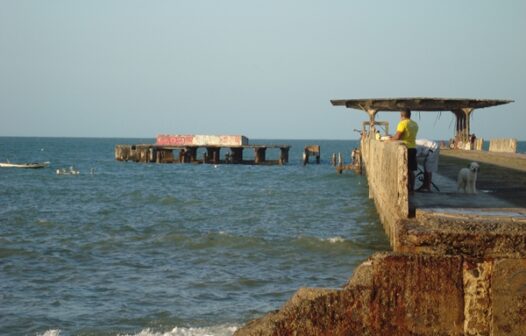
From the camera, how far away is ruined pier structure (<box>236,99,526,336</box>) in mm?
3543

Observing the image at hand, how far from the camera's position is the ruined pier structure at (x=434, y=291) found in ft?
11.6

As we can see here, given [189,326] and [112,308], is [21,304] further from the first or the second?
[189,326]

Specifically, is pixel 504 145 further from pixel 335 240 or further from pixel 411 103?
pixel 335 240

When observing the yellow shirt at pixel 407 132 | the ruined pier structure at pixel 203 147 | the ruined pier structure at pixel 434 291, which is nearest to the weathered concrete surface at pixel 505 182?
the yellow shirt at pixel 407 132

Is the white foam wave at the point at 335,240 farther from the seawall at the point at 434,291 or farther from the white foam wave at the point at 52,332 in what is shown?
the seawall at the point at 434,291

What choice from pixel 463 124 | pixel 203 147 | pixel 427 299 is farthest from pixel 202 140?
pixel 427 299

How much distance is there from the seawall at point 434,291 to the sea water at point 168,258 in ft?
17.9

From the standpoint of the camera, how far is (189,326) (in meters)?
9.48

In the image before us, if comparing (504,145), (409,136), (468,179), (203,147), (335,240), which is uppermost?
(409,136)

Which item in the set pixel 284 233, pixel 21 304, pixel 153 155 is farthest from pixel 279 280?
pixel 153 155

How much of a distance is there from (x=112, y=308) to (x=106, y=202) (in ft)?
71.1

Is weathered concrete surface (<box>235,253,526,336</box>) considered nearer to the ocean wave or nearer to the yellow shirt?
the ocean wave

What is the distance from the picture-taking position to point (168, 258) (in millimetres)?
15070

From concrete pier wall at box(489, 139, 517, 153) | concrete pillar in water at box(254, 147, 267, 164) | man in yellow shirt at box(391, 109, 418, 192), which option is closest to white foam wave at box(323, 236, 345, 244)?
man in yellow shirt at box(391, 109, 418, 192)
